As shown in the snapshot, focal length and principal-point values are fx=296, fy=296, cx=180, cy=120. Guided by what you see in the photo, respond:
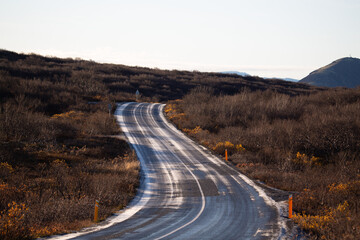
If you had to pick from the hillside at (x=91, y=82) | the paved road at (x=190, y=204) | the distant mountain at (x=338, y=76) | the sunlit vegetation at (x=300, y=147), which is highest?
the distant mountain at (x=338, y=76)

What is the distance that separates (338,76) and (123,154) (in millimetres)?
186531

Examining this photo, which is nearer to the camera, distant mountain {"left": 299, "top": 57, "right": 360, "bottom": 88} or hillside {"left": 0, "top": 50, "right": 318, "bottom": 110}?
hillside {"left": 0, "top": 50, "right": 318, "bottom": 110}

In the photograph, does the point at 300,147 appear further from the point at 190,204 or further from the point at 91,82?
the point at 91,82

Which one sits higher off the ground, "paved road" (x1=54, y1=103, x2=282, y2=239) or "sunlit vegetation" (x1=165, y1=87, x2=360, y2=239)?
"sunlit vegetation" (x1=165, y1=87, x2=360, y2=239)

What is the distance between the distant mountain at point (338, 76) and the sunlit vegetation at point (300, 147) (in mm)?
141586

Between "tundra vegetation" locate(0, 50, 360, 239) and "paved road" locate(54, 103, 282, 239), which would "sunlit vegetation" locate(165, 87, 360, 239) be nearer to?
"tundra vegetation" locate(0, 50, 360, 239)

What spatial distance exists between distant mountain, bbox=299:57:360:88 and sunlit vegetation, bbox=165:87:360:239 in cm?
14159

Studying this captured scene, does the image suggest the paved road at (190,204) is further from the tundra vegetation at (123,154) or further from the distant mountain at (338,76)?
the distant mountain at (338,76)

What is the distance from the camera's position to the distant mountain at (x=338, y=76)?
557 ft

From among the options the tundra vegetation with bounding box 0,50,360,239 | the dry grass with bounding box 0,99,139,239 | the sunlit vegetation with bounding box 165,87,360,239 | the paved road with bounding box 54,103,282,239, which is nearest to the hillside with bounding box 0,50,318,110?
the tundra vegetation with bounding box 0,50,360,239

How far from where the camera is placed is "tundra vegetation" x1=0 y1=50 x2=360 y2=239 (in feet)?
37.2

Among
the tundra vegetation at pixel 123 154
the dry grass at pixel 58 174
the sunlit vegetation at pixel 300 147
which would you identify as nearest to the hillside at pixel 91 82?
the tundra vegetation at pixel 123 154

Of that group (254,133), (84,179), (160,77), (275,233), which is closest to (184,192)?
(84,179)

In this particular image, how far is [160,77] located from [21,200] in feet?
245
